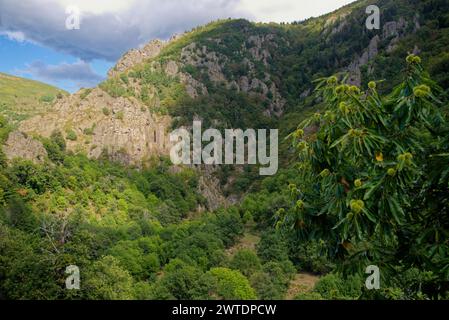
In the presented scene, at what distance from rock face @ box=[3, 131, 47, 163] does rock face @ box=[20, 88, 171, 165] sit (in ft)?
67.7

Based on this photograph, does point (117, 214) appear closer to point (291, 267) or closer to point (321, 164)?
point (291, 267)

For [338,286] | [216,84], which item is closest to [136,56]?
[216,84]

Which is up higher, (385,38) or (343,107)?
(385,38)

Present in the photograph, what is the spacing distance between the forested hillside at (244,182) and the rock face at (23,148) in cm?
44

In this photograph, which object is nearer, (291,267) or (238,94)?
(291,267)

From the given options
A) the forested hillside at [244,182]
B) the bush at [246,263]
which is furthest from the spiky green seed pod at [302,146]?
the bush at [246,263]

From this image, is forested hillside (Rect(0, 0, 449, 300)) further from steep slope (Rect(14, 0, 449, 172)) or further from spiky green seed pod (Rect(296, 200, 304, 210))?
steep slope (Rect(14, 0, 449, 172))

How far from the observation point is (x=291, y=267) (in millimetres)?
53469

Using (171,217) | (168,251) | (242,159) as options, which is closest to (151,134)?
(242,159)

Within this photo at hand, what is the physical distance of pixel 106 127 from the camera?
123188 mm

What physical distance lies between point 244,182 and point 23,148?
6516cm

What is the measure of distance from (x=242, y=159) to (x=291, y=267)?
84.5m

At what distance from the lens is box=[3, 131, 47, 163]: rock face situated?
85.0 metres

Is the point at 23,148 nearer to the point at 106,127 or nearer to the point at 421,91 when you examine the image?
the point at 106,127
